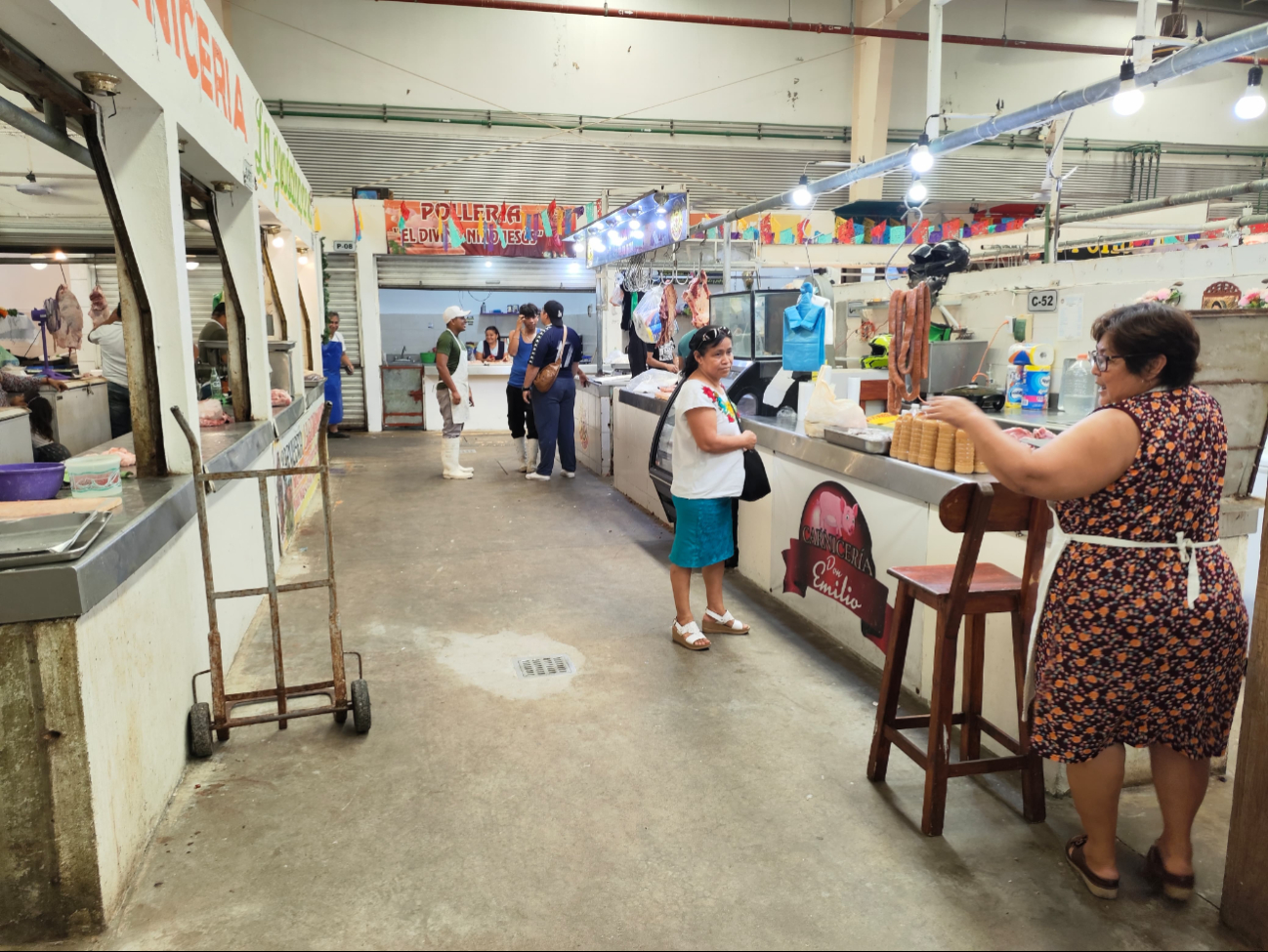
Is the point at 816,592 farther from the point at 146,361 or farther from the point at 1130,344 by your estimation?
the point at 146,361

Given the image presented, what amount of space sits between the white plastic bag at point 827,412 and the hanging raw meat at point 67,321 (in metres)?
9.55

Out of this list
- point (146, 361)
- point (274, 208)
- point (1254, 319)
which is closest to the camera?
point (1254, 319)

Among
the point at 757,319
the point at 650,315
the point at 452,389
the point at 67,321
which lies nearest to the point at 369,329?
the point at 67,321

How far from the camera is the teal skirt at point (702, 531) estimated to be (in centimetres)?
413

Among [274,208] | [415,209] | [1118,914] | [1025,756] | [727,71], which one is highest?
[727,71]

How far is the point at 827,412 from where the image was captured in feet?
14.3

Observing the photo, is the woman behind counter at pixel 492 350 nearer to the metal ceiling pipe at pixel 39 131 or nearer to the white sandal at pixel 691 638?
the white sandal at pixel 691 638

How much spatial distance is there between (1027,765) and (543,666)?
6.96 feet

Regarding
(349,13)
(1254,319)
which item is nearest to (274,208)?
(1254,319)

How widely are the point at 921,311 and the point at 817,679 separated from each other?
199 cm

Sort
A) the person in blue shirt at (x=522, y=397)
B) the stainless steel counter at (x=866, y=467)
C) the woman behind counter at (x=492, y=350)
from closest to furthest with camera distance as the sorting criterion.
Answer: the stainless steel counter at (x=866, y=467) → the person in blue shirt at (x=522, y=397) → the woman behind counter at (x=492, y=350)

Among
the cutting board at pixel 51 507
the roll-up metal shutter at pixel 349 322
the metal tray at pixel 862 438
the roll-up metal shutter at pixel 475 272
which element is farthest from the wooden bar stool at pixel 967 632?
the roll-up metal shutter at pixel 349 322

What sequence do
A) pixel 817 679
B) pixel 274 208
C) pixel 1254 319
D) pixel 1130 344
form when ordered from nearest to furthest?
pixel 1130 344 < pixel 1254 319 < pixel 817 679 < pixel 274 208

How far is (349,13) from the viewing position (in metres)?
12.6
